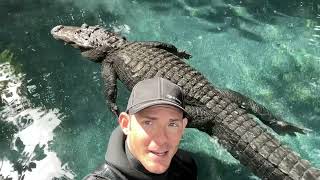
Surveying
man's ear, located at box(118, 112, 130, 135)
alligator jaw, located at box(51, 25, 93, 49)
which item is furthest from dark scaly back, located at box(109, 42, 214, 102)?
man's ear, located at box(118, 112, 130, 135)

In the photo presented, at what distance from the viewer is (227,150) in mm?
4977

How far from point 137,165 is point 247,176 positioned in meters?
2.88

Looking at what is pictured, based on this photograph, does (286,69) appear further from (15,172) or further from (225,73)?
(15,172)

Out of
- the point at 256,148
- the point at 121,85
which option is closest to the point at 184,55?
the point at 121,85

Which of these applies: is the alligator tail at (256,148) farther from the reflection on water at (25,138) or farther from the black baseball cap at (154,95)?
the black baseball cap at (154,95)

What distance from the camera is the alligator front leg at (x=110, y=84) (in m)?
5.63

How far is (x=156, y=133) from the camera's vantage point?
2.13 meters


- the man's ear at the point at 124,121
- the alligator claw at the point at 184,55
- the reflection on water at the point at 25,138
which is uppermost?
the man's ear at the point at 124,121

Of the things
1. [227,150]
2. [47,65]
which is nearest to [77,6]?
[47,65]

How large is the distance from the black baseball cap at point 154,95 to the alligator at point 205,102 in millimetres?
2534

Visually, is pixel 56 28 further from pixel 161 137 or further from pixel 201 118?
pixel 161 137

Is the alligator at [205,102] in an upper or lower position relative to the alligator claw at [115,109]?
upper

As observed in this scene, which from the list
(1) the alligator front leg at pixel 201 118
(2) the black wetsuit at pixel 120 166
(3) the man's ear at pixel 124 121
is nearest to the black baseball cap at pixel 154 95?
(3) the man's ear at pixel 124 121

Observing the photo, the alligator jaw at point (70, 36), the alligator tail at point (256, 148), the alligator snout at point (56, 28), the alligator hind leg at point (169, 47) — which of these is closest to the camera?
the alligator tail at point (256, 148)
